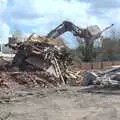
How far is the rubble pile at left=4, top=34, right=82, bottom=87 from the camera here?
28.1m

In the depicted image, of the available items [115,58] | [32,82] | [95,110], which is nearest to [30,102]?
[95,110]

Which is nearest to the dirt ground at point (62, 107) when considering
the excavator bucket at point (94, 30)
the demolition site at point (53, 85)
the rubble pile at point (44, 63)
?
the demolition site at point (53, 85)

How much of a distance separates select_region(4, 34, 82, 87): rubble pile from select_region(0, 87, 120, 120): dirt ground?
6311 millimetres

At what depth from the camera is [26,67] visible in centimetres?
3009

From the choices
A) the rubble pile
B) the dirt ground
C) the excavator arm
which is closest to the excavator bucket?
the excavator arm

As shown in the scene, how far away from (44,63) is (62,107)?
13052 millimetres

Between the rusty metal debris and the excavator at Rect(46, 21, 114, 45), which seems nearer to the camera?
the rusty metal debris

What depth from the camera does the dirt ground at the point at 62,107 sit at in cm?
1405

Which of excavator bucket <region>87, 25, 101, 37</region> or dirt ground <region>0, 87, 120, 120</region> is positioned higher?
excavator bucket <region>87, 25, 101, 37</region>

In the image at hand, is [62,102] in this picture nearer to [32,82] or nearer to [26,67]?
[32,82]

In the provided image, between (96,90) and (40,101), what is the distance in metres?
6.14

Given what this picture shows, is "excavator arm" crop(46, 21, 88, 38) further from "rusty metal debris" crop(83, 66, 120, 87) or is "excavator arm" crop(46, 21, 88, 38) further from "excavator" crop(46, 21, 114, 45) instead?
"rusty metal debris" crop(83, 66, 120, 87)

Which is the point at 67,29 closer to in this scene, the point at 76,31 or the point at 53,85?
the point at 76,31

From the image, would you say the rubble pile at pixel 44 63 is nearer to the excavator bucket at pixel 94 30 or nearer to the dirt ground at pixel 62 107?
the dirt ground at pixel 62 107
